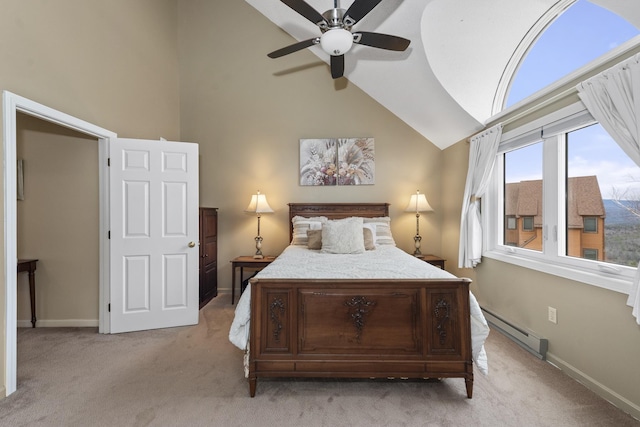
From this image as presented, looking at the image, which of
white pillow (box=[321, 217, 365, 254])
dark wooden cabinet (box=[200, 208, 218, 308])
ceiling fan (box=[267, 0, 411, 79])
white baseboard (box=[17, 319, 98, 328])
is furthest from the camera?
dark wooden cabinet (box=[200, 208, 218, 308])

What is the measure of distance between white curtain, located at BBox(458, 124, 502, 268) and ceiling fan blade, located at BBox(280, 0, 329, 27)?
206 cm

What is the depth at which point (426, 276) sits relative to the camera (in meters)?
2.02

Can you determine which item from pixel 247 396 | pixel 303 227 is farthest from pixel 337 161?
pixel 247 396

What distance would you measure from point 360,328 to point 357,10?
217 centimetres

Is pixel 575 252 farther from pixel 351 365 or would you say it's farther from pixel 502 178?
pixel 351 365

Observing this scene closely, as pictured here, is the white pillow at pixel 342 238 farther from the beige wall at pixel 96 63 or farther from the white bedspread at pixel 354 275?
the beige wall at pixel 96 63

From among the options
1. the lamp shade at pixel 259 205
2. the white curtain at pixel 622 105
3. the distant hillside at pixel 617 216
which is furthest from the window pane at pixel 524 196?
the lamp shade at pixel 259 205

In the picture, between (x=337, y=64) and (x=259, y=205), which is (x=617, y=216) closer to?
(x=337, y=64)

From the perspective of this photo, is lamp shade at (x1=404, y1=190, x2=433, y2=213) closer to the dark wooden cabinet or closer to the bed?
the bed

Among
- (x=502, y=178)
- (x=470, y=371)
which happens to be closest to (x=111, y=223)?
(x=470, y=371)

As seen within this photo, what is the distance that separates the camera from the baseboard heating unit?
245cm

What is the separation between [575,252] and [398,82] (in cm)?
256

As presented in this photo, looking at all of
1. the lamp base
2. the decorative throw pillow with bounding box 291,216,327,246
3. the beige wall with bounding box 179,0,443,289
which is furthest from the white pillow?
the lamp base

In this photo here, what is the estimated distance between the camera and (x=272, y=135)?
4383 mm
